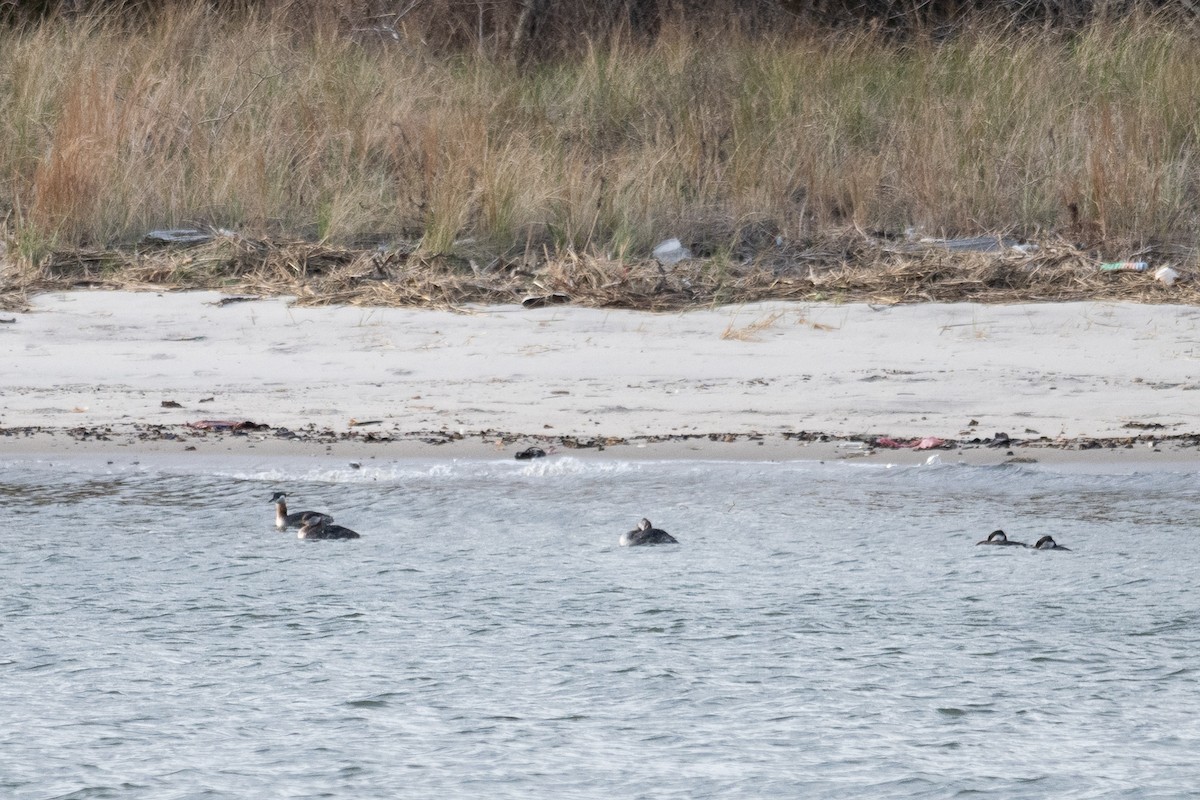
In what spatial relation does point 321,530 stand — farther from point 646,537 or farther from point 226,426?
point 226,426

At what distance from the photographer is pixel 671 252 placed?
7.59 meters

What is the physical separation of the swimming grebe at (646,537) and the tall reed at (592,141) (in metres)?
3.27

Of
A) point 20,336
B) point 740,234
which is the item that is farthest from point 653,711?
point 740,234

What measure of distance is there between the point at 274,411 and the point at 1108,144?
14.1 ft

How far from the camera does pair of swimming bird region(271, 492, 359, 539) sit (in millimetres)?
4328

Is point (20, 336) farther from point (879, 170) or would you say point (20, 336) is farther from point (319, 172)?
point (879, 170)

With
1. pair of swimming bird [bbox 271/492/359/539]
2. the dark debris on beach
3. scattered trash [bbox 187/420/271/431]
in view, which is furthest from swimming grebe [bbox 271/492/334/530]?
the dark debris on beach

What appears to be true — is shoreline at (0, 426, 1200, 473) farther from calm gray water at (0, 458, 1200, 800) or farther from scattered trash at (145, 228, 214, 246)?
scattered trash at (145, 228, 214, 246)

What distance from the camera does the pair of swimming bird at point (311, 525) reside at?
433 cm

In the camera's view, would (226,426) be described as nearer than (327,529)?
No

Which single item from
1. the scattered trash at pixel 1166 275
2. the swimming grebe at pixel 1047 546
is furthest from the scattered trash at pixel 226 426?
the scattered trash at pixel 1166 275

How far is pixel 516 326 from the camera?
649cm

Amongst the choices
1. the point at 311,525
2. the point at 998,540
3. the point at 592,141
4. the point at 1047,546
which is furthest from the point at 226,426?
the point at 592,141

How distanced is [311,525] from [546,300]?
2631 millimetres
